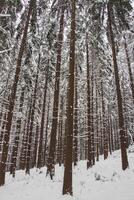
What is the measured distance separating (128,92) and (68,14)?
85.1ft

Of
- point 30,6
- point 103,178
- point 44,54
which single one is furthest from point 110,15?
point 103,178

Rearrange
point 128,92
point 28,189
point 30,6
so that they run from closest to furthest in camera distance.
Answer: point 28,189, point 30,6, point 128,92

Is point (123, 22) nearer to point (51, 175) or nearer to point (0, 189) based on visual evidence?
point (51, 175)

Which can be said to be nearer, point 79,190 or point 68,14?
point 79,190

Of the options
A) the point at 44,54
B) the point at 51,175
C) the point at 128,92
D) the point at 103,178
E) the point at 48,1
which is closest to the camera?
the point at 103,178

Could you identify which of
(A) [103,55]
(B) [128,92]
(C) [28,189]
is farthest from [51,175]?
(B) [128,92]

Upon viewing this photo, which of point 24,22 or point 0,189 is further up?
point 24,22

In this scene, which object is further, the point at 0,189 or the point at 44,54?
the point at 44,54

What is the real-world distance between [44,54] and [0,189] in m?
14.6

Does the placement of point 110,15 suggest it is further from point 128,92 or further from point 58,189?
point 128,92

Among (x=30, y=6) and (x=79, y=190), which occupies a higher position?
(x=30, y=6)

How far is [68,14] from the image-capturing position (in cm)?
1794

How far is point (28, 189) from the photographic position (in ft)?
42.8

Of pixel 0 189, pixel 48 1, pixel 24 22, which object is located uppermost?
pixel 48 1
